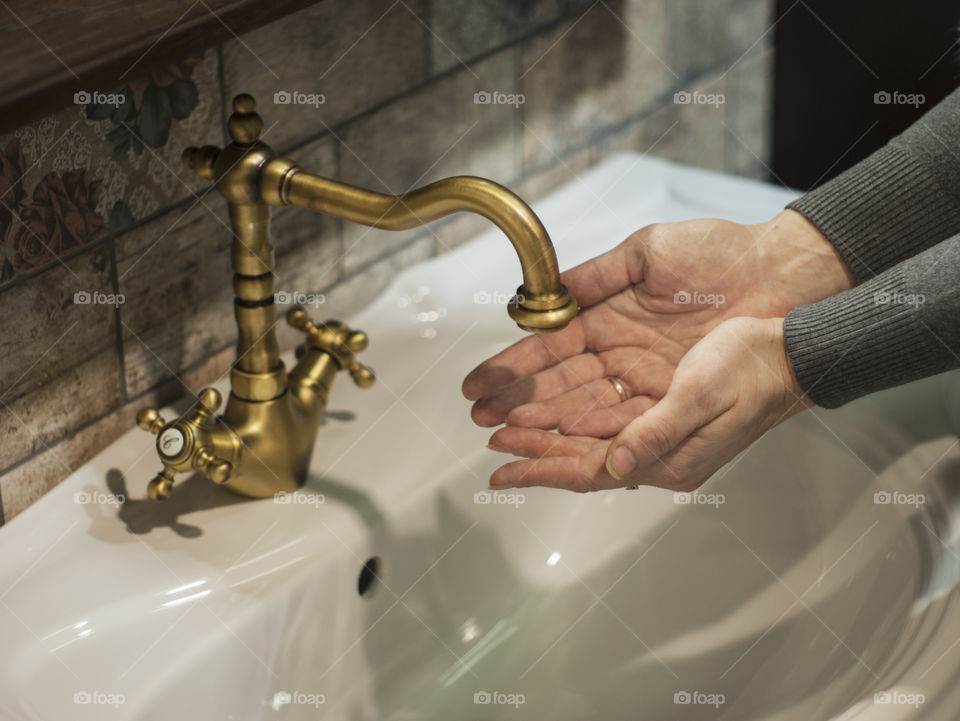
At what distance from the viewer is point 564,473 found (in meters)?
0.70

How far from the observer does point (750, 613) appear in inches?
33.5

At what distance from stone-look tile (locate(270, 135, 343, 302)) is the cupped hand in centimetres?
22

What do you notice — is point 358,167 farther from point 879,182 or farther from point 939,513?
point 939,513

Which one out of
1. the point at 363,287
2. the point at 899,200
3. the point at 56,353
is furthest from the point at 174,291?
the point at 899,200

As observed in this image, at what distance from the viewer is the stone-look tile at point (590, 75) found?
110 centimetres

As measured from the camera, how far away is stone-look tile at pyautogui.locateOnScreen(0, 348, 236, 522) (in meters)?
0.73

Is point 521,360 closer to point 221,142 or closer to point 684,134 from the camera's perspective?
point 221,142

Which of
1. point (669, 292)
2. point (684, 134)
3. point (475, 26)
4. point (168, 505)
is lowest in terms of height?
point (168, 505)

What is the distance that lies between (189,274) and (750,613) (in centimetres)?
50

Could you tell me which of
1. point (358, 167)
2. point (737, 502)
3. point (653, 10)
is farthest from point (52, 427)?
point (653, 10)

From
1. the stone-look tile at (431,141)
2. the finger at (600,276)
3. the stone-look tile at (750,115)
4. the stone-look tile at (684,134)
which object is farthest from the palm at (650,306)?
the stone-look tile at (750,115)

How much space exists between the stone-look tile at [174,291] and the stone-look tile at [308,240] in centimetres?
5

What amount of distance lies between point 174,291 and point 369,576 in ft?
0.83

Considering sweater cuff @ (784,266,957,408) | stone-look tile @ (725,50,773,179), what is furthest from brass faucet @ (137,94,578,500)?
stone-look tile @ (725,50,773,179)
